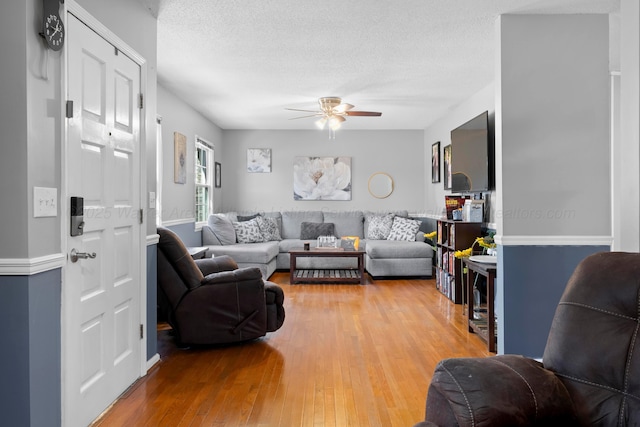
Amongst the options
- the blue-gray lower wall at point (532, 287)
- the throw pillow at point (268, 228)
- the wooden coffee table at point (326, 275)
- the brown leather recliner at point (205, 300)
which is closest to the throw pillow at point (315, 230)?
the throw pillow at point (268, 228)

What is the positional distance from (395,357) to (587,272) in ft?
6.63

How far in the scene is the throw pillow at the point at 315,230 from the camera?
7719 millimetres

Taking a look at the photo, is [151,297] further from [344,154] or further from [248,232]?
[344,154]

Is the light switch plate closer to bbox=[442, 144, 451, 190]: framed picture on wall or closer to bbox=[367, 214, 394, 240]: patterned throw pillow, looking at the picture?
bbox=[442, 144, 451, 190]: framed picture on wall

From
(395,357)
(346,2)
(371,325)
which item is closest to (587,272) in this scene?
(395,357)

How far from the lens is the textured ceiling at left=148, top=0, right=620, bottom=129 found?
3.11 metres

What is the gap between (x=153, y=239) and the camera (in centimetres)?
316

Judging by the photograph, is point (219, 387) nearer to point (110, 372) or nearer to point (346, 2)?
point (110, 372)

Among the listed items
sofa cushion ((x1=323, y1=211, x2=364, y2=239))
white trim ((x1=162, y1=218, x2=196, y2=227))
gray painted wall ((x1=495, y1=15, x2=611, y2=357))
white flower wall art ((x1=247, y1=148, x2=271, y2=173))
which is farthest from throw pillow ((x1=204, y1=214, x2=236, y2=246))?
gray painted wall ((x1=495, y1=15, x2=611, y2=357))

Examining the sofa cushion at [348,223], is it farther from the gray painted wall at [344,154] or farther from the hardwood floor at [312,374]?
the hardwood floor at [312,374]

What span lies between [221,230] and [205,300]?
11.2 ft

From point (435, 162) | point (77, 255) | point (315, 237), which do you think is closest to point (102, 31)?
point (77, 255)

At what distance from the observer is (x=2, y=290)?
1777 mm

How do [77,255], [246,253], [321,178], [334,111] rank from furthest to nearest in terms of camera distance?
1. [321,178]
2. [246,253]
3. [334,111]
4. [77,255]
